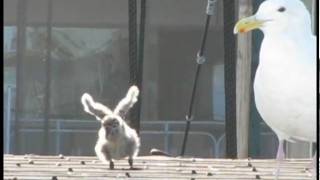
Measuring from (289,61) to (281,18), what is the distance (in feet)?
0.15

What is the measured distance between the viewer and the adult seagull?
80 centimetres

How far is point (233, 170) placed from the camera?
1.09 metres

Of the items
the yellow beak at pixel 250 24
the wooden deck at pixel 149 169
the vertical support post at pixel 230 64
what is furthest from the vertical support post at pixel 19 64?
the yellow beak at pixel 250 24

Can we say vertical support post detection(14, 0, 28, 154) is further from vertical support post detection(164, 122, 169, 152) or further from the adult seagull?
the adult seagull

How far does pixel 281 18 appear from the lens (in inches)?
31.4

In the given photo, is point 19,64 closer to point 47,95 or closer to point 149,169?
point 47,95

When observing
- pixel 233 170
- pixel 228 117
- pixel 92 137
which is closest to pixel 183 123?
pixel 92 137

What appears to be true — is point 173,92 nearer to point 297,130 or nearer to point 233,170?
point 233,170

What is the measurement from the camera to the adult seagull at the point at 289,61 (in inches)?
31.5

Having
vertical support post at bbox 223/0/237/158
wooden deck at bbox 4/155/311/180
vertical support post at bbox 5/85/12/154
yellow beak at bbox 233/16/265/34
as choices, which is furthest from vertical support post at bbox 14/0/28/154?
yellow beak at bbox 233/16/265/34

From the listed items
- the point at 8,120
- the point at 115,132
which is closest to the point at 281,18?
the point at 115,132

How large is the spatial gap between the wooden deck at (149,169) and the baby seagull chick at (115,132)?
0.02 m

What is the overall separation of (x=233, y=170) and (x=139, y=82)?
22 cm

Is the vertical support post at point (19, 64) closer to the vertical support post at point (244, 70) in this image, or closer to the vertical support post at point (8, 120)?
the vertical support post at point (8, 120)
